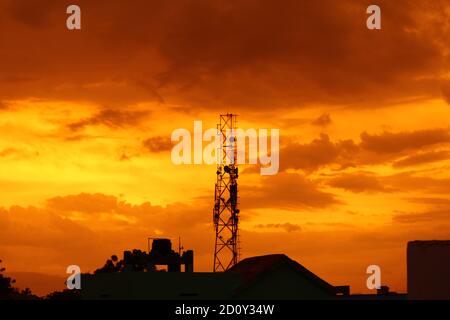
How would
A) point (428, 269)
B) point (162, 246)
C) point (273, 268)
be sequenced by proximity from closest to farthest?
1. point (428, 269)
2. point (273, 268)
3. point (162, 246)

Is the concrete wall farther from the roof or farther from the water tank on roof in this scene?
the water tank on roof

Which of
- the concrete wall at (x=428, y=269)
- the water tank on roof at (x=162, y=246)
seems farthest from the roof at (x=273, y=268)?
the concrete wall at (x=428, y=269)

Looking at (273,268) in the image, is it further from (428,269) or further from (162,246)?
(428,269)

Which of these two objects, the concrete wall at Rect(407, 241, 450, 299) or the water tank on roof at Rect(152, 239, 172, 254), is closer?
the concrete wall at Rect(407, 241, 450, 299)

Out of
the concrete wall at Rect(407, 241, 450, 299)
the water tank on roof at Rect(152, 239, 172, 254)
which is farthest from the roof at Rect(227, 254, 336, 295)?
the concrete wall at Rect(407, 241, 450, 299)

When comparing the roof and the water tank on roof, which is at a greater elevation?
the water tank on roof

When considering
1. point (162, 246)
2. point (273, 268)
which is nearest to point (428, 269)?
point (273, 268)

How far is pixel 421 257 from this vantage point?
41156 mm

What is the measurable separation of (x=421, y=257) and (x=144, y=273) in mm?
24490

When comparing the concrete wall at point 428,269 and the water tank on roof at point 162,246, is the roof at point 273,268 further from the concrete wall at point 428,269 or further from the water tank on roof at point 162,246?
the concrete wall at point 428,269

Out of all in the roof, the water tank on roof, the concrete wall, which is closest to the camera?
the concrete wall

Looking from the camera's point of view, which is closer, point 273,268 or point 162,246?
point 273,268
